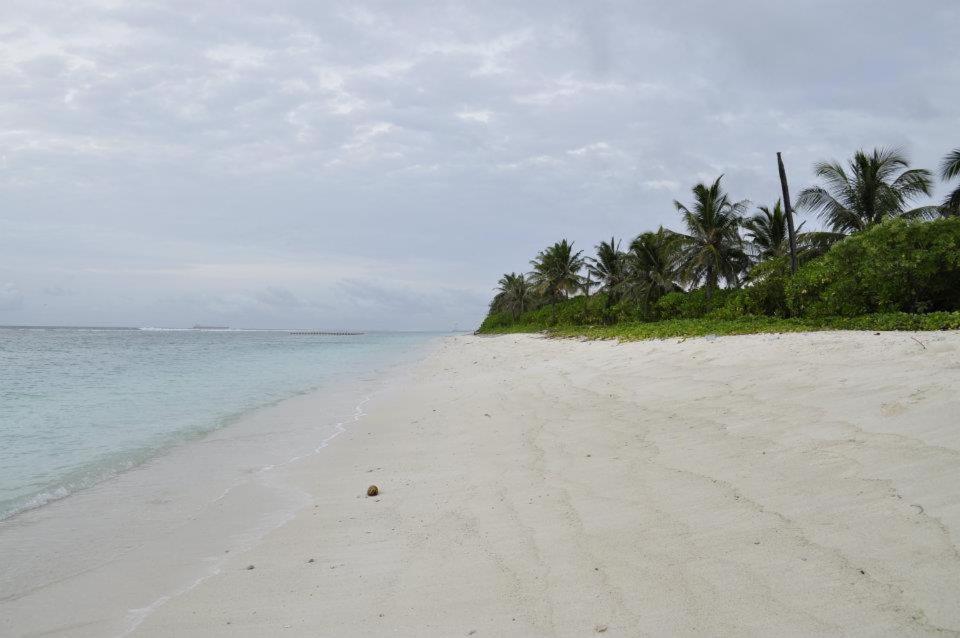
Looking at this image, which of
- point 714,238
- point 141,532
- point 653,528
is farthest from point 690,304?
point 141,532

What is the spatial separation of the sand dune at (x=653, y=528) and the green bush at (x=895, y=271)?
26.0ft

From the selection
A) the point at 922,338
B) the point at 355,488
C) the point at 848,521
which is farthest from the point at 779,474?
the point at 922,338

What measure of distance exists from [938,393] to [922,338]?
11.9 feet

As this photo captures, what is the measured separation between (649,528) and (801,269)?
55.3 ft

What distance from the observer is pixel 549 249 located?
177 ft

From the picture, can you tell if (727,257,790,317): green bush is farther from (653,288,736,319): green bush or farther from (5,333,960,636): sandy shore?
(5,333,960,636): sandy shore

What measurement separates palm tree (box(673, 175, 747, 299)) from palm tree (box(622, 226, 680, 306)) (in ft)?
5.37

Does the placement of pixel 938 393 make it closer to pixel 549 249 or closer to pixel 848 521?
pixel 848 521

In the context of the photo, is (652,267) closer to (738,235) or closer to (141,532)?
(738,235)

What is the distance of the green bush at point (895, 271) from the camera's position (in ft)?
41.3

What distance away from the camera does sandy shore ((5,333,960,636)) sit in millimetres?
2629

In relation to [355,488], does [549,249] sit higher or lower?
higher

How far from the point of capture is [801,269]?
17312 mm

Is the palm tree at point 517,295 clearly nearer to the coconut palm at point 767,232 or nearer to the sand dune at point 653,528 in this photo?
the coconut palm at point 767,232
